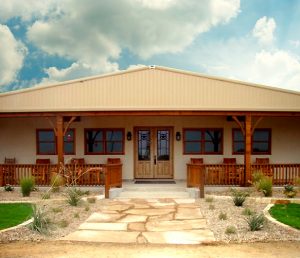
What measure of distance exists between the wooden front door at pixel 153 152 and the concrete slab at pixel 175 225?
663cm

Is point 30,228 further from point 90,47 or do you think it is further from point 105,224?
point 90,47

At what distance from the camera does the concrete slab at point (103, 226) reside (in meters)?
9.09

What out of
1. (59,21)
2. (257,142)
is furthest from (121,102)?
(59,21)

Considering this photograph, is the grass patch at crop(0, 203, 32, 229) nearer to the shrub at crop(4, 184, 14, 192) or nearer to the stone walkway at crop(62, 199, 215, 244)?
the stone walkway at crop(62, 199, 215, 244)

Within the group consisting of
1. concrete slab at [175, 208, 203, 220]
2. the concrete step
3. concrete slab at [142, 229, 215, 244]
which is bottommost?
concrete slab at [142, 229, 215, 244]

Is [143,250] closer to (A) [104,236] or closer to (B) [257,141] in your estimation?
(A) [104,236]

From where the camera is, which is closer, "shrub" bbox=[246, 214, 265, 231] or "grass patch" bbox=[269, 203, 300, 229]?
"shrub" bbox=[246, 214, 265, 231]

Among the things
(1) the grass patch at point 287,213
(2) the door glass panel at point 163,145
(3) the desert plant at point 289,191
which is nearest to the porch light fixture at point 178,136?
(2) the door glass panel at point 163,145

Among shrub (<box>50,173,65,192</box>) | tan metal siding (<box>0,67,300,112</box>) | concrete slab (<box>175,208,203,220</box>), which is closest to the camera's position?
concrete slab (<box>175,208,203,220</box>)

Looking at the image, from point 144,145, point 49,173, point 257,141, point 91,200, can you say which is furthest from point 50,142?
point 257,141

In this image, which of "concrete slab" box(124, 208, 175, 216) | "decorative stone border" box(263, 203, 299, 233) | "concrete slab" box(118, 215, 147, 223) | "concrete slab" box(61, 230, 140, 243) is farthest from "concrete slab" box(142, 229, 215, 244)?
"concrete slab" box(124, 208, 175, 216)

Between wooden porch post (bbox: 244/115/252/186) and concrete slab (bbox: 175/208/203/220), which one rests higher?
wooden porch post (bbox: 244/115/252/186)

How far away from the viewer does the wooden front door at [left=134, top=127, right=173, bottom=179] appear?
1639cm

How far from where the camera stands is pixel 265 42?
44.5 metres
